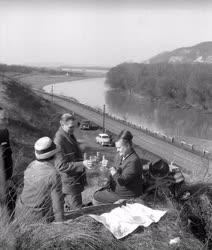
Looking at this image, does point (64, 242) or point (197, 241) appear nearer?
point (64, 242)

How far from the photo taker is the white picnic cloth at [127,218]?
278 cm

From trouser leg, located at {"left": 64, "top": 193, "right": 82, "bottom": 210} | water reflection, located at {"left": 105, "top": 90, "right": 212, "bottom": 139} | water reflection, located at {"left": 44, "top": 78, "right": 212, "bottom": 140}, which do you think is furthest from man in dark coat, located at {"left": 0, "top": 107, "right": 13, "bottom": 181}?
water reflection, located at {"left": 105, "top": 90, "right": 212, "bottom": 139}

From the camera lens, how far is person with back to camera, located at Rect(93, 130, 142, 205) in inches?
131

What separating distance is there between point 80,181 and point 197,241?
1.29 meters

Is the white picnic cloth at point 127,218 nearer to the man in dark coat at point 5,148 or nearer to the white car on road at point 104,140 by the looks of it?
the man in dark coat at point 5,148

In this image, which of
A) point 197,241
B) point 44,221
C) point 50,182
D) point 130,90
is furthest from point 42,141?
point 130,90

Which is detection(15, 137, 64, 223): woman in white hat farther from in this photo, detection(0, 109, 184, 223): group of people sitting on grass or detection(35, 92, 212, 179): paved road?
detection(35, 92, 212, 179): paved road

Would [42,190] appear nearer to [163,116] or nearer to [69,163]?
[69,163]

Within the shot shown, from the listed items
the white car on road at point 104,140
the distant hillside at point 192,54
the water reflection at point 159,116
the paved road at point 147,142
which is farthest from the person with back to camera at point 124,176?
the distant hillside at point 192,54

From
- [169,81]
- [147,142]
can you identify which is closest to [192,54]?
[169,81]

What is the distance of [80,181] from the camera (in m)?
3.71

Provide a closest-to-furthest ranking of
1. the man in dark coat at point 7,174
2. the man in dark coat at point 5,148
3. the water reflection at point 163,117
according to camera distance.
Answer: the man in dark coat at point 7,174, the man in dark coat at point 5,148, the water reflection at point 163,117

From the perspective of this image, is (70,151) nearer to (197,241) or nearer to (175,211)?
(175,211)

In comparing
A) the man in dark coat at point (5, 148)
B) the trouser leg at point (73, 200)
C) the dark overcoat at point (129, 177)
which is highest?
the man in dark coat at point (5, 148)
